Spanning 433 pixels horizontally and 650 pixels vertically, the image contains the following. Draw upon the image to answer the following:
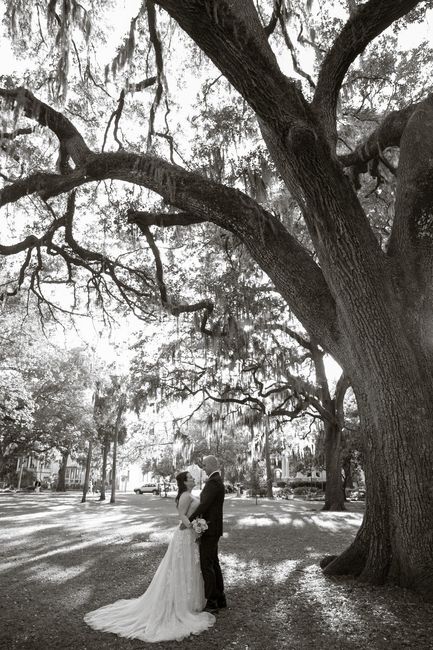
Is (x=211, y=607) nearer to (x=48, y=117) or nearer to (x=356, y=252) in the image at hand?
(x=356, y=252)

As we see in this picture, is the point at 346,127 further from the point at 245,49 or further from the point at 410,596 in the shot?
the point at 410,596

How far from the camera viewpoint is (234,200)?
5984mm

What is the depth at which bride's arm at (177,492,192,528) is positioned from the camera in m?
5.09

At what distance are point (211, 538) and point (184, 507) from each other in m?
0.44

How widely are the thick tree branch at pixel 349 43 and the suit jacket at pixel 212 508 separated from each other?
4408 millimetres

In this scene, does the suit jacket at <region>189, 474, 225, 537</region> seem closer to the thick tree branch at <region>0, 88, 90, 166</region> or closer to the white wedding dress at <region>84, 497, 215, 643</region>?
the white wedding dress at <region>84, 497, 215, 643</region>

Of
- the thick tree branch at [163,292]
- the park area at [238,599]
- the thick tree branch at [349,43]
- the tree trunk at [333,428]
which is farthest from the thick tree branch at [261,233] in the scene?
the tree trunk at [333,428]

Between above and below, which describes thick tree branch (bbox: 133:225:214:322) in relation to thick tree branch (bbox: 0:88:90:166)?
below

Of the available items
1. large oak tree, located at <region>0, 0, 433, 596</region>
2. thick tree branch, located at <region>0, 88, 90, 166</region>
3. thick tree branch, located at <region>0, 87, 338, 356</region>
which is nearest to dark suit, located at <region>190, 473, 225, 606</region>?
large oak tree, located at <region>0, 0, 433, 596</region>

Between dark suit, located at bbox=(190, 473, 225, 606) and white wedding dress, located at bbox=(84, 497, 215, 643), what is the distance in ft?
0.26

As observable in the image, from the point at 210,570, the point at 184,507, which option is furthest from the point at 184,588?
the point at 184,507

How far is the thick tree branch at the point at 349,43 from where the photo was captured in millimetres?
5250

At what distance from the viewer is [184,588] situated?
4.80 metres

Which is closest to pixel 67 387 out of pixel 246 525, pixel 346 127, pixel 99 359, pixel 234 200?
pixel 99 359
